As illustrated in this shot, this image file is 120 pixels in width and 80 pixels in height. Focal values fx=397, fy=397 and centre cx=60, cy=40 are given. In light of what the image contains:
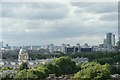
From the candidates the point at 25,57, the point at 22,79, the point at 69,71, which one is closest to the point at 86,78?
the point at 22,79

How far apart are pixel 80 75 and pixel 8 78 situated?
2.89m

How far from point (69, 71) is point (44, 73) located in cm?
567

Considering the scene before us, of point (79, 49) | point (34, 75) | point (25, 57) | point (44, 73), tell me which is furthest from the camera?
point (79, 49)

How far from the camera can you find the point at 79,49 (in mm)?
78938

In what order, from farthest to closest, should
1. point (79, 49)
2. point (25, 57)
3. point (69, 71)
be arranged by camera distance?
1. point (79, 49)
2. point (25, 57)
3. point (69, 71)

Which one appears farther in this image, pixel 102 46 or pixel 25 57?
pixel 102 46

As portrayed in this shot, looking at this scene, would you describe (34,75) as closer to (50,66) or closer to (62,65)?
(50,66)

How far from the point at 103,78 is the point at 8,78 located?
3679mm

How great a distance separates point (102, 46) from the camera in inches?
3649

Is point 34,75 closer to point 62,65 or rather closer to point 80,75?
point 80,75

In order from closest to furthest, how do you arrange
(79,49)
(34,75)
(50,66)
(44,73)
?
(34,75)
(44,73)
(50,66)
(79,49)

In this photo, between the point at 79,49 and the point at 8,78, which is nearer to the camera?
the point at 8,78

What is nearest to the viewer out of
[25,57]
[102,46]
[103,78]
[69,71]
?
[103,78]

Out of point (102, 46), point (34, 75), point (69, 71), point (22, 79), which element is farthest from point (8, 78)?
point (102, 46)
